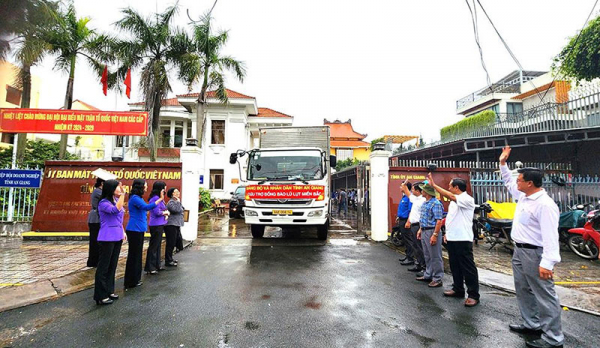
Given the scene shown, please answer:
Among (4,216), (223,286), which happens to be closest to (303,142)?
(223,286)

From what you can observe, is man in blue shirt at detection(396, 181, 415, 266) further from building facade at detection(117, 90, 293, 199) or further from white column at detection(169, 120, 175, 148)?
white column at detection(169, 120, 175, 148)

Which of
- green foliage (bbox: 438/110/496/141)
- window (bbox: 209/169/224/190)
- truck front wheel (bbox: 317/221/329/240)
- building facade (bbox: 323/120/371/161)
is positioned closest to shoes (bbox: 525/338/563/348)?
truck front wheel (bbox: 317/221/329/240)

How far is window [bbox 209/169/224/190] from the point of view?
22.2 m

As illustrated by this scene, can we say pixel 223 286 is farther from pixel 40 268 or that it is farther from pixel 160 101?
pixel 160 101

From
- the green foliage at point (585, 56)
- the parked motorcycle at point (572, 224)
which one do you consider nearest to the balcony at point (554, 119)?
the green foliage at point (585, 56)

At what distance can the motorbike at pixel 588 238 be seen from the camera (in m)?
6.39

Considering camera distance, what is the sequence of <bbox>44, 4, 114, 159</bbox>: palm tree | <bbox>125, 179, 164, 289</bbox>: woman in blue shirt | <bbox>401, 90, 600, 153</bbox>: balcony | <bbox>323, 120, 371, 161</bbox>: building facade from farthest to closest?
<bbox>323, 120, 371, 161</bbox>: building facade → <bbox>44, 4, 114, 159</bbox>: palm tree → <bbox>401, 90, 600, 153</bbox>: balcony → <bbox>125, 179, 164, 289</bbox>: woman in blue shirt

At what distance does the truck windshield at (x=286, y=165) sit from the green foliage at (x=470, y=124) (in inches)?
456

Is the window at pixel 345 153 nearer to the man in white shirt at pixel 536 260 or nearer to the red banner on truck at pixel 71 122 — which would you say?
the red banner on truck at pixel 71 122

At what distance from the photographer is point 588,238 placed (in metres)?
6.51

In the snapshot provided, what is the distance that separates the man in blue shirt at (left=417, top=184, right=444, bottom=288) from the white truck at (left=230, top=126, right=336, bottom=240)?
2957mm

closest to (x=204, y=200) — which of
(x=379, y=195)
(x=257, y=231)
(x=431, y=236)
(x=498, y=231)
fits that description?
(x=257, y=231)

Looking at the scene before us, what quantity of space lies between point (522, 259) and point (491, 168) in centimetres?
780

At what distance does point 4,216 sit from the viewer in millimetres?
8711
